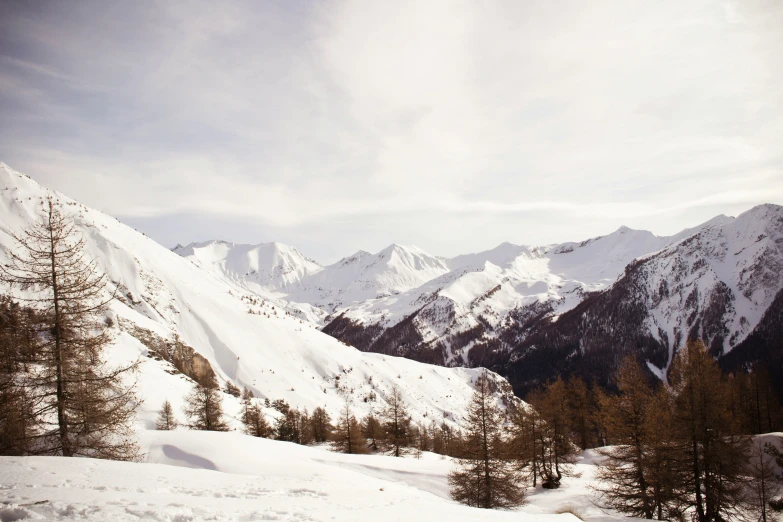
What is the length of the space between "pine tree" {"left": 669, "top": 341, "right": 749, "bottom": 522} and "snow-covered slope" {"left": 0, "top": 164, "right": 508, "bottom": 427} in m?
44.2

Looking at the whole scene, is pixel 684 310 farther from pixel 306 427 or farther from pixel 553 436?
pixel 306 427

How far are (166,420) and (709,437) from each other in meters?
38.6

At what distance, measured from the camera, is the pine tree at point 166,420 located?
31.2 meters

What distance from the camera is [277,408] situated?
177 feet

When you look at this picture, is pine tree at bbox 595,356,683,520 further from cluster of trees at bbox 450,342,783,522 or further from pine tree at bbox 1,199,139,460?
pine tree at bbox 1,199,139,460

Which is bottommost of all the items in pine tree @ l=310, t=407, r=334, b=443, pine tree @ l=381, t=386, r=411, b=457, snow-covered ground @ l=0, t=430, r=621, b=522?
pine tree @ l=310, t=407, r=334, b=443

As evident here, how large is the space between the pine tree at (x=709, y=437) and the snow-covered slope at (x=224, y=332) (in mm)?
44200

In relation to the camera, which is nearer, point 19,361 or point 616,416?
point 19,361

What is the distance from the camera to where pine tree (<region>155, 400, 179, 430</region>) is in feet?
102

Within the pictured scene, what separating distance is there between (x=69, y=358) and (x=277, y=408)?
152 feet

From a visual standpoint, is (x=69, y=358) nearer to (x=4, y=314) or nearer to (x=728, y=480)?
(x=4, y=314)

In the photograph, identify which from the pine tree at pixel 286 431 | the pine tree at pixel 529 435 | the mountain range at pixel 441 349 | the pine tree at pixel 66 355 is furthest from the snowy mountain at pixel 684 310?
the pine tree at pixel 66 355

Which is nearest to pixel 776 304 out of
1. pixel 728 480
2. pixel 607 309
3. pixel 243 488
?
pixel 607 309

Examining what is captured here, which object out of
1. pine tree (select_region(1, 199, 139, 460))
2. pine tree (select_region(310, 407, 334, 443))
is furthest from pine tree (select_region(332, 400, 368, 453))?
pine tree (select_region(1, 199, 139, 460))
